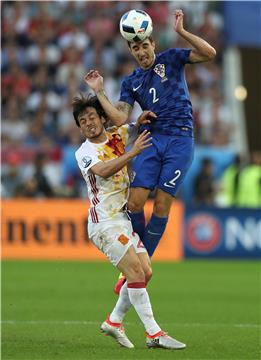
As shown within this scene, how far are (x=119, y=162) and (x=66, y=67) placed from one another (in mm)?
15880

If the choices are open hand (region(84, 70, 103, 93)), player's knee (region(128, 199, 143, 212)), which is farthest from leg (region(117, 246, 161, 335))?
open hand (region(84, 70, 103, 93))

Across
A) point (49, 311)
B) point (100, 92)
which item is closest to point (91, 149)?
point (100, 92)

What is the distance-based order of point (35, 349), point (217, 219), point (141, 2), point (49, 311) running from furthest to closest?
1. point (141, 2)
2. point (217, 219)
3. point (49, 311)
4. point (35, 349)

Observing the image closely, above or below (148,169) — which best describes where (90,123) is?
above

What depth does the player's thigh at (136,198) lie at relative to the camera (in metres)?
10.5

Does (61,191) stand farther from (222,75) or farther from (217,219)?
(222,75)

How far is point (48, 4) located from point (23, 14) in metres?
0.69

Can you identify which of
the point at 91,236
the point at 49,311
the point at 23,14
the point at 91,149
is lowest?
the point at 49,311

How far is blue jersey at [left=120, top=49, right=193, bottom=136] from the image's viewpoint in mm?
10641

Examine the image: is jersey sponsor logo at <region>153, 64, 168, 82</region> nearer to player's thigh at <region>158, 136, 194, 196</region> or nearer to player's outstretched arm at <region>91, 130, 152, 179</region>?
player's thigh at <region>158, 136, 194, 196</region>

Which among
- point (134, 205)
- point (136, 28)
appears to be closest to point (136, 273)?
point (134, 205)

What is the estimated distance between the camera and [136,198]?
34.4 ft

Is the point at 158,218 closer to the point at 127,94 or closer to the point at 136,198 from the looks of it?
the point at 136,198

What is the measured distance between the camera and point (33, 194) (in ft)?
73.9
